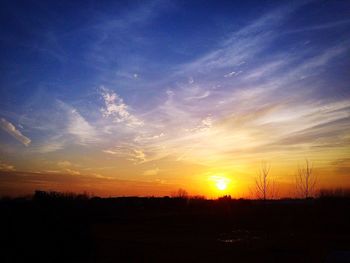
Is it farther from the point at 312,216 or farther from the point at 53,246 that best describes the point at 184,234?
the point at 312,216

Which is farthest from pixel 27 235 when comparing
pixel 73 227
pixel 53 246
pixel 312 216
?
pixel 312 216

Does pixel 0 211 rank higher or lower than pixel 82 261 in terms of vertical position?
higher

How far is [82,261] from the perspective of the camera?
1611cm

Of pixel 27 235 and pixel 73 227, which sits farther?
pixel 73 227

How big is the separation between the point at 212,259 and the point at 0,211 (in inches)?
421

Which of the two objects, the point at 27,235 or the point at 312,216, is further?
the point at 312,216

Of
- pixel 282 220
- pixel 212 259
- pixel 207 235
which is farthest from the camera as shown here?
pixel 282 220

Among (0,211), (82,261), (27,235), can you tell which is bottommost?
(82,261)

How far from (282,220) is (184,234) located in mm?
15828

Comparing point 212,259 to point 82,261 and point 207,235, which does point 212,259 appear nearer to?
point 82,261

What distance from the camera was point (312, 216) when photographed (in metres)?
39.8

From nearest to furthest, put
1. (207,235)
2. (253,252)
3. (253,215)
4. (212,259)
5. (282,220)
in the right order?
(212,259), (253,252), (207,235), (282,220), (253,215)

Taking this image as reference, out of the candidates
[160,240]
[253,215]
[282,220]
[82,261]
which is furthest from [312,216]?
[82,261]

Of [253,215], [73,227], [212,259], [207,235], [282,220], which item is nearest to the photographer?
[73,227]
